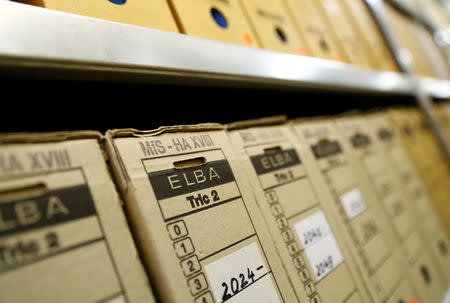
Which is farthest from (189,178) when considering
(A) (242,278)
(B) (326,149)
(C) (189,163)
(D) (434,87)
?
(D) (434,87)

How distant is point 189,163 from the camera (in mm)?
428

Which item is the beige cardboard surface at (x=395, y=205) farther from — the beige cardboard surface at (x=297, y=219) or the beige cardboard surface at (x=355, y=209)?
the beige cardboard surface at (x=297, y=219)

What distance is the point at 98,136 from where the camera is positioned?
1.17 feet

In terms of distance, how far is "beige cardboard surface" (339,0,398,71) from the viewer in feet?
3.61

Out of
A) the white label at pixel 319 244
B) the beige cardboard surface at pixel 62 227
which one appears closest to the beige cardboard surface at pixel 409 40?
the white label at pixel 319 244

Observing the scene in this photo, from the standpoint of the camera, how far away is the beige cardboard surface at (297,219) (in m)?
0.48

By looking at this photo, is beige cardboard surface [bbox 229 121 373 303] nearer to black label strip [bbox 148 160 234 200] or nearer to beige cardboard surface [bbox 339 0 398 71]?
black label strip [bbox 148 160 234 200]

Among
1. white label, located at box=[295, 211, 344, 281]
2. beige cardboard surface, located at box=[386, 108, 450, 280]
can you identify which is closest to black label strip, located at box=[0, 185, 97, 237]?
white label, located at box=[295, 211, 344, 281]

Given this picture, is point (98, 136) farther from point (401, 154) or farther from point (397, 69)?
point (397, 69)

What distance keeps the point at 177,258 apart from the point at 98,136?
0.16m

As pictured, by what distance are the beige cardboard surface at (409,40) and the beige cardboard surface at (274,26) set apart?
0.99m

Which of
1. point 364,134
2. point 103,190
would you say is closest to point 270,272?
point 103,190

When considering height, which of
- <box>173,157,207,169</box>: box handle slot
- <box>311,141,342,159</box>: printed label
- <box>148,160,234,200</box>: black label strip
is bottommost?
<box>311,141,342,159</box>: printed label

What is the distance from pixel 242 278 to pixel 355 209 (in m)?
0.38
